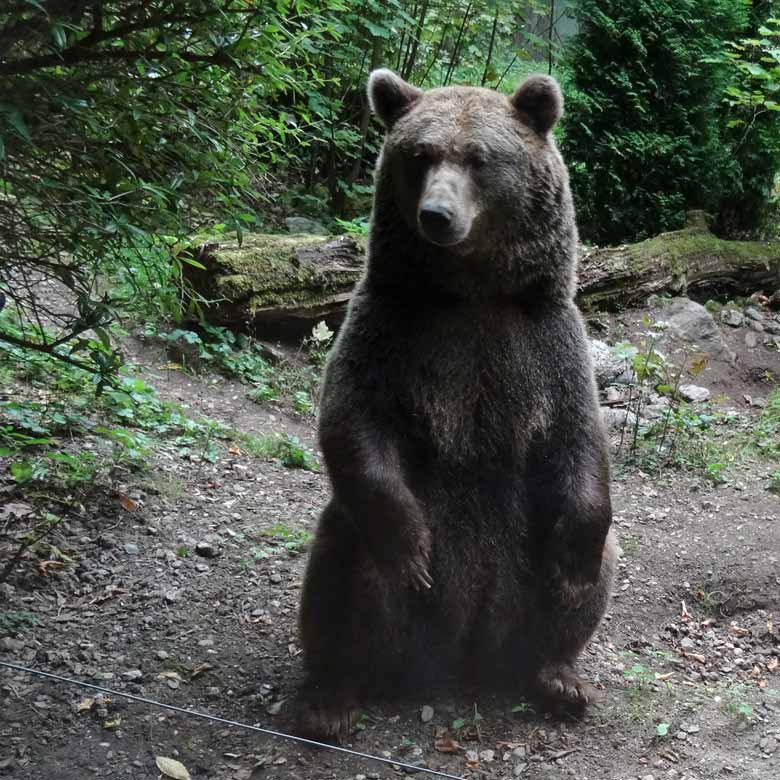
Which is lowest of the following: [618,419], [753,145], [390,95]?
[618,419]

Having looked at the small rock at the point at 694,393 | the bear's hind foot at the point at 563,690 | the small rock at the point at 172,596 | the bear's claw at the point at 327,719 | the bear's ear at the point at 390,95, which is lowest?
the bear's claw at the point at 327,719

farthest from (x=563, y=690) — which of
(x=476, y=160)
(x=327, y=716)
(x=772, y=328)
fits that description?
(x=772, y=328)

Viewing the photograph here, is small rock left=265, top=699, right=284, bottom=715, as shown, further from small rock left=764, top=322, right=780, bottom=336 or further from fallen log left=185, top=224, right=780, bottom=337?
small rock left=764, top=322, right=780, bottom=336

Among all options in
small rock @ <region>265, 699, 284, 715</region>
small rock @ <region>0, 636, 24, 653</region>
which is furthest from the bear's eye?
small rock @ <region>0, 636, 24, 653</region>

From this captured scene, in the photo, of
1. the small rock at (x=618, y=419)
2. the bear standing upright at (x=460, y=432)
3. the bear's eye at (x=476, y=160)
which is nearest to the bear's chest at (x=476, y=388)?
the bear standing upright at (x=460, y=432)

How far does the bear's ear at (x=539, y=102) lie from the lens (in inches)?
153

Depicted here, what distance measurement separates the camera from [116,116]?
4047mm

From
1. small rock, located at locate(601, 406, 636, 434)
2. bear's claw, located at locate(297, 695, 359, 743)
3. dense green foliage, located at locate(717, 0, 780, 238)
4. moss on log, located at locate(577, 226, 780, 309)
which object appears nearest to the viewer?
bear's claw, located at locate(297, 695, 359, 743)

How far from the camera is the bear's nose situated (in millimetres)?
3385

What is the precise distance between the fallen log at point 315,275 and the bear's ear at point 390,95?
2941mm

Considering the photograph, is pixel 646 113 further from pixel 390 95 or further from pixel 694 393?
pixel 390 95

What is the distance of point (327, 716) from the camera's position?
12.6 ft

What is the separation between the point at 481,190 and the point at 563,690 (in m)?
2.05

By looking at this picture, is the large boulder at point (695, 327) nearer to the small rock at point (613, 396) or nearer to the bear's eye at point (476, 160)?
the small rock at point (613, 396)
